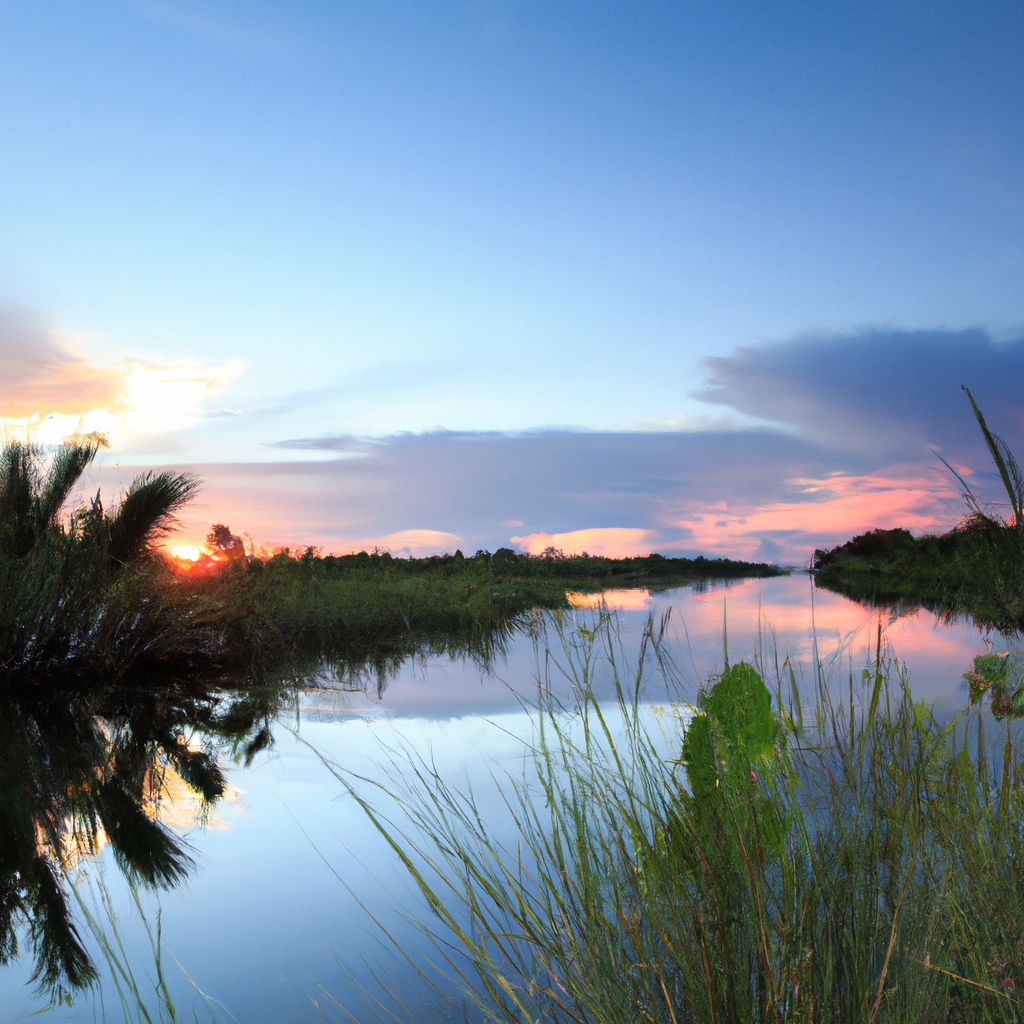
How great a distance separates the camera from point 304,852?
360 centimetres

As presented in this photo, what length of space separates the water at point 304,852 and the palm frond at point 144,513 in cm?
343

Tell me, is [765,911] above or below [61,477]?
below

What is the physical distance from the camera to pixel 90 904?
3059 mm

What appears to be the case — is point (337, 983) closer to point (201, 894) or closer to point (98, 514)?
point (201, 894)

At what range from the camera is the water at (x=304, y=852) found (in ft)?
7.99

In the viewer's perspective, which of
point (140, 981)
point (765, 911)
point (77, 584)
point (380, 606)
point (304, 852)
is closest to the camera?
point (765, 911)

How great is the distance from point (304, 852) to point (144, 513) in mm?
7209

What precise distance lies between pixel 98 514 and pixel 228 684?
2.50 metres

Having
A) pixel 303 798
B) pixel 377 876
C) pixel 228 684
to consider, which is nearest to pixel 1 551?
pixel 228 684

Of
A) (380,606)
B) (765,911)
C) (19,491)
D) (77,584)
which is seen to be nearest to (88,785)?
(77,584)

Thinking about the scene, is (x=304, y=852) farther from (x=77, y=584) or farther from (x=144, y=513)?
(x=144, y=513)

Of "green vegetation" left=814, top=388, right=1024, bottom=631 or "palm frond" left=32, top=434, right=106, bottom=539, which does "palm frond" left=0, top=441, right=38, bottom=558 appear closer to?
"palm frond" left=32, top=434, right=106, bottom=539

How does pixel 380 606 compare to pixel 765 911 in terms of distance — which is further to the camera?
pixel 380 606

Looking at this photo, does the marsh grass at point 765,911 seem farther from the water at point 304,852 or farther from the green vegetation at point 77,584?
the green vegetation at point 77,584
